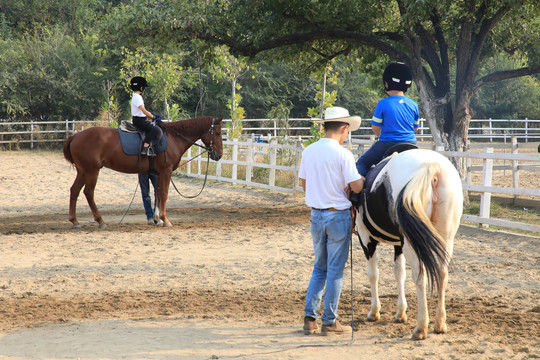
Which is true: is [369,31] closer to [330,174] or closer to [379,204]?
[379,204]

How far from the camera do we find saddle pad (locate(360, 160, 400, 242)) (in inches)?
205

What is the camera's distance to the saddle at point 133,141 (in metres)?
11.2

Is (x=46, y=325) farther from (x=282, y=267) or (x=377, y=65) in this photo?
(x=377, y=65)

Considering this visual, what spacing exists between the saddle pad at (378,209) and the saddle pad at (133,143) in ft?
21.2

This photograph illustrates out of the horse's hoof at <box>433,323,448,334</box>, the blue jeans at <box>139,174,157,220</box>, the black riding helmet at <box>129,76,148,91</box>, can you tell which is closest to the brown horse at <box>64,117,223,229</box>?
the blue jeans at <box>139,174,157,220</box>

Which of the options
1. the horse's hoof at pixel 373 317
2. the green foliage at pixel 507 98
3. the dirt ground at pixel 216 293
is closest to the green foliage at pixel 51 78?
the dirt ground at pixel 216 293

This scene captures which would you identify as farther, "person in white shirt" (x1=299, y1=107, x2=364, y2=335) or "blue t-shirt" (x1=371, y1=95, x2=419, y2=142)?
"blue t-shirt" (x1=371, y1=95, x2=419, y2=142)

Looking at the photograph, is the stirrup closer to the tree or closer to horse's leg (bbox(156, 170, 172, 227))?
horse's leg (bbox(156, 170, 172, 227))

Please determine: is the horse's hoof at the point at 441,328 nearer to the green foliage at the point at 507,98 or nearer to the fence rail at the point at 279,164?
the fence rail at the point at 279,164

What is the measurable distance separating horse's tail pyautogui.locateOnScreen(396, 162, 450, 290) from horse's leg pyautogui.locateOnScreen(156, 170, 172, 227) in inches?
279

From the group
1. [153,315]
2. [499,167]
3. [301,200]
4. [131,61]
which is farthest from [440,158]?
[131,61]

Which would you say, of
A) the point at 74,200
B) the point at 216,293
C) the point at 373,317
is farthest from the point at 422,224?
the point at 74,200

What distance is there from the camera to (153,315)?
5.86 metres

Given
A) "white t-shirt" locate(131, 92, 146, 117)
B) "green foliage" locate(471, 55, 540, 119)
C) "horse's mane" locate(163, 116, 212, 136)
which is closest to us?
"white t-shirt" locate(131, 92, 146, 117)
